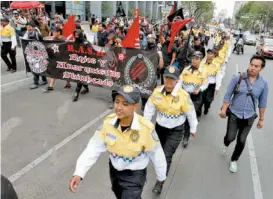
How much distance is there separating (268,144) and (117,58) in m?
3.76

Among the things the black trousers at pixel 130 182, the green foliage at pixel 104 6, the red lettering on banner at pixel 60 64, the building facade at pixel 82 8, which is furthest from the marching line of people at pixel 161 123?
the green foliage at pixel 104 6

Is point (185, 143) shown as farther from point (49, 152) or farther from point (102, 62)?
point (102, 62)

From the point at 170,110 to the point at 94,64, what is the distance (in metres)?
4.04

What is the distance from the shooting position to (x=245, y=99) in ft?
12.9

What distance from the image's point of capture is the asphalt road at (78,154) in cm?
370

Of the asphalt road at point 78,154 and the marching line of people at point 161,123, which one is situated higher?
the marching line of people at point 161,123

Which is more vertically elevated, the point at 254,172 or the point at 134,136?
the point at 134,136

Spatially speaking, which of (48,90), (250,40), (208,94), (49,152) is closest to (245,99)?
(208,94)

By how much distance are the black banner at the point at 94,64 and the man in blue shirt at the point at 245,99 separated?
2583 mm

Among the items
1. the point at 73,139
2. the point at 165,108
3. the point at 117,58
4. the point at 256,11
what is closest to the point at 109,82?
the point at 117,58

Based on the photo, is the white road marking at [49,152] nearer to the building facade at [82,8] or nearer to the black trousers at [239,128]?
the black trousers at [239,128]

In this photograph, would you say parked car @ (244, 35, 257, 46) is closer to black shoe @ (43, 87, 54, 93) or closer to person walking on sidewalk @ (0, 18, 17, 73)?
person walking on sidewalk @ (0, 18, 17, 73)

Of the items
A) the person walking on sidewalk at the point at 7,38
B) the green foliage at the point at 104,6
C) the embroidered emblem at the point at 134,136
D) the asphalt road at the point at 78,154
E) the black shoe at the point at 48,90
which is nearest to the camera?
the embroidered emblem at the point at 134,136

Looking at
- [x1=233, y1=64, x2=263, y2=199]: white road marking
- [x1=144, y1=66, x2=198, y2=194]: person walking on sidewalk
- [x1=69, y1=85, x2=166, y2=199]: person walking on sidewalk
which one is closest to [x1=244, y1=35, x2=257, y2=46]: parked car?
[x1=233, y1=64, x2=263, y2=199]: white road marking
